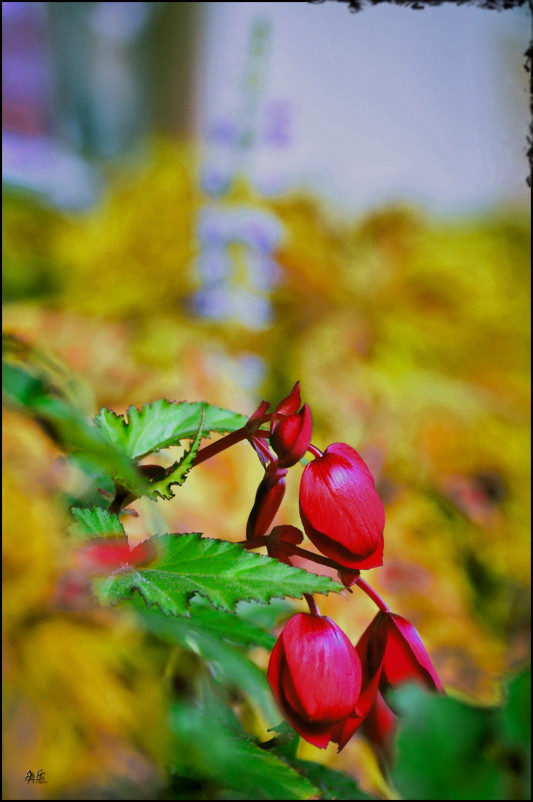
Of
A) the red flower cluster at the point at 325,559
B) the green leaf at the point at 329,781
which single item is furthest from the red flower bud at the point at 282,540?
the green leaf at the point at 329,781

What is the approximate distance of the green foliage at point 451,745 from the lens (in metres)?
0.17

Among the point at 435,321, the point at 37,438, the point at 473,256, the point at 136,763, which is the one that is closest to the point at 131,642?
the point at 136,763

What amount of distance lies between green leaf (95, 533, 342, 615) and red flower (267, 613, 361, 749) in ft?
0.07

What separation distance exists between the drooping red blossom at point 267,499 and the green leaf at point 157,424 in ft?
0.09

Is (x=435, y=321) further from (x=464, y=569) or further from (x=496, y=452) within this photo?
(x=464, y=569)

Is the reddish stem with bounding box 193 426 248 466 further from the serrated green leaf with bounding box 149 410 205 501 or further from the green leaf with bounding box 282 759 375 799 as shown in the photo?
the green leaf with bounding box 282 759 375 799

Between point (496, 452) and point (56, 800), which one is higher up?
point (496, 452)

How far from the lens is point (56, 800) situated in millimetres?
299

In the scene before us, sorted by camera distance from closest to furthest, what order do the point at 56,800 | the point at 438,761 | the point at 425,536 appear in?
the point at 438,761
the point at 56,800
the point at 425,536

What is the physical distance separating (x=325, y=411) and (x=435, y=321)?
0.39 meters

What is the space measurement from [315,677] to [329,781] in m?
0.11

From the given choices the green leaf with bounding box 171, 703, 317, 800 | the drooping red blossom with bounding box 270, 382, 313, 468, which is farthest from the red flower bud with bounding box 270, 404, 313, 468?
the green leaf with bounding box 171, 703, 317, 800

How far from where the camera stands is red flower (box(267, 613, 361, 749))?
0.15 m

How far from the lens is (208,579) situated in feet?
0.49
